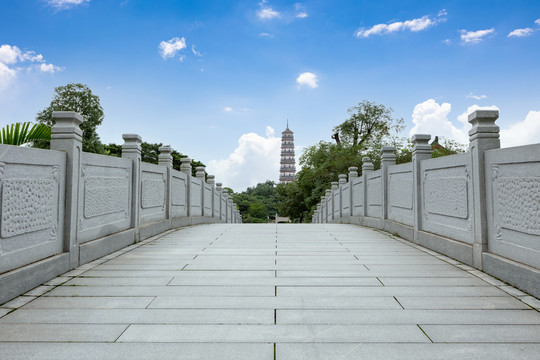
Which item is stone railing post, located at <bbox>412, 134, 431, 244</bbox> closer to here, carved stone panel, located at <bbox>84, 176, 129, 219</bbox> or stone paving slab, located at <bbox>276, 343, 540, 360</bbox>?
stone paving slab, located at <bbox>276, 343, 540, 360</bbox>

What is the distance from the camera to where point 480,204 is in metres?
3.98

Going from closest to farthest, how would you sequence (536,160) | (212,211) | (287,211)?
(536,160), (212,211), (287,211)

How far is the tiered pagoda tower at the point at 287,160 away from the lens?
8412 centimetres

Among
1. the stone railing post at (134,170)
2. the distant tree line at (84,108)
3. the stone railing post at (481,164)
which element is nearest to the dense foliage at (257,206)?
the distant tree line at (84,108)

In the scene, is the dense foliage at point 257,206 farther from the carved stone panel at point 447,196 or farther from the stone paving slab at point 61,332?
the stone paving slab at point 61,332

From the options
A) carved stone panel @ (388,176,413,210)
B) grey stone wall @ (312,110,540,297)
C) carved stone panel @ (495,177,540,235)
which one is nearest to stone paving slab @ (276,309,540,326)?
grey stone wall @ (312,110,540,297)

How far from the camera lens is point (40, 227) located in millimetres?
3529

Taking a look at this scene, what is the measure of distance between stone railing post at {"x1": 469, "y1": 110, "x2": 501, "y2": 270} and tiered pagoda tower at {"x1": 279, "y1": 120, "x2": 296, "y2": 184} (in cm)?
7897

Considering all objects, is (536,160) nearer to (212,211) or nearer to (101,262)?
(101,262)

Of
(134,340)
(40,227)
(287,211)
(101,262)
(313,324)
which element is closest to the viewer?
(134,340)

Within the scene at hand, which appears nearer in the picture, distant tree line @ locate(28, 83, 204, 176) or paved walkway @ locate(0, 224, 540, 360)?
paved walkway @ locate(0, 224, 540, 360)

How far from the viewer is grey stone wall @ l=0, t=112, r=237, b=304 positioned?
10.3 ft

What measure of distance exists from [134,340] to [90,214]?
2703 mm

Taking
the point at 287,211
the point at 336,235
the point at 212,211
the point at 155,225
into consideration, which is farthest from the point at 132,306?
the point at 287,211
